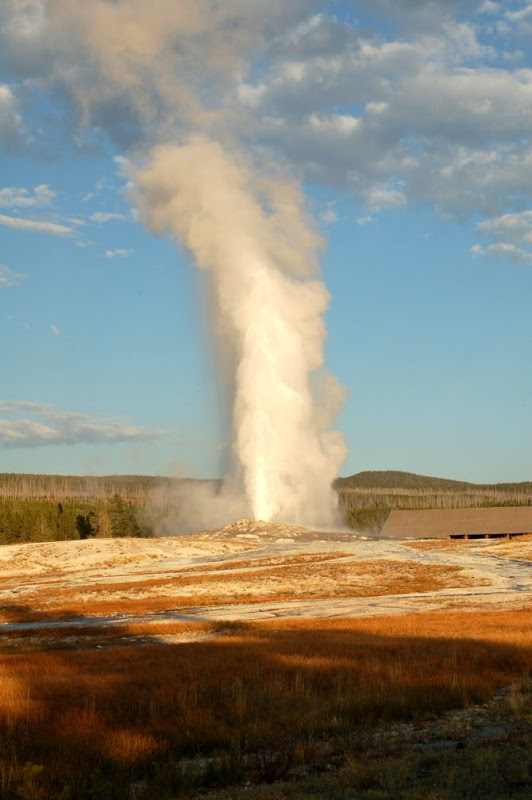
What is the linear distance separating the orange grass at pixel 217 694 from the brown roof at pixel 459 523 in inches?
3593

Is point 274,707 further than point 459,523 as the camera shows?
No

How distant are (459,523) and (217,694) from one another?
104 m

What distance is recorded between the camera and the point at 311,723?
11.6m

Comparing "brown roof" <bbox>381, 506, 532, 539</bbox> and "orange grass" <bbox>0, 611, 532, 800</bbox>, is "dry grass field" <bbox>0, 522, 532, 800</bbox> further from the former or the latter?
"brown roof" <bbox>381, 506, 532, 539</bbox>

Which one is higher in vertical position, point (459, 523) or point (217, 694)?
point (459, 523)

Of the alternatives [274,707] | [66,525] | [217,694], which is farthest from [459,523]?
[274,707]

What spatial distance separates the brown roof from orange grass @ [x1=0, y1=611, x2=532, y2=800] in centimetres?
9126

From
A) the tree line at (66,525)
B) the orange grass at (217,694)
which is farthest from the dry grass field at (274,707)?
the tree line at (66,525)

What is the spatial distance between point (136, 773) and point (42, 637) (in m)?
Answer: 20.9

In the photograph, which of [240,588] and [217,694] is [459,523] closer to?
[240,588]

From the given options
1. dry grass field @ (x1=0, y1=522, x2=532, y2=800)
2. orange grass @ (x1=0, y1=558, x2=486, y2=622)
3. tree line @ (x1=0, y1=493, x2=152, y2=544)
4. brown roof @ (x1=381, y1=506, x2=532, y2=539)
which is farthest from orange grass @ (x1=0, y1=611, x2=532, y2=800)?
tree line @ (x1=0, y1=493, x2=152, y2=544)

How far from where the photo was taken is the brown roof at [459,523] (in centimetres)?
10850

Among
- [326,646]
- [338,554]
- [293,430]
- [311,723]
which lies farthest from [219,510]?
[311,723]

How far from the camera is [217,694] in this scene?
531 inches
